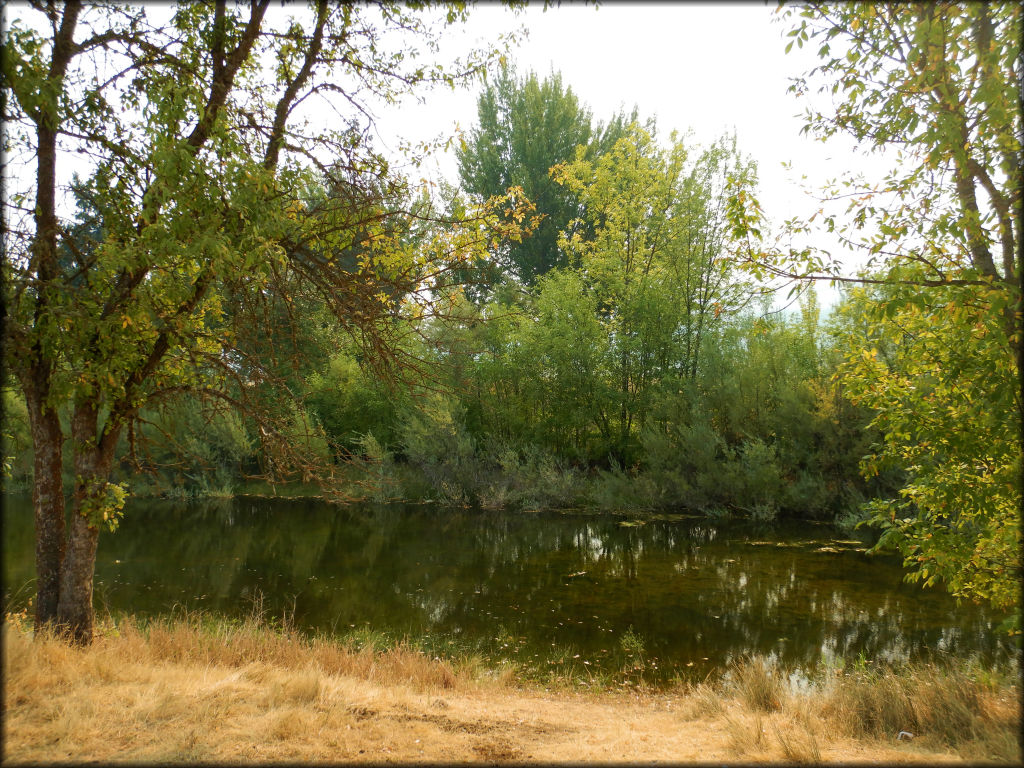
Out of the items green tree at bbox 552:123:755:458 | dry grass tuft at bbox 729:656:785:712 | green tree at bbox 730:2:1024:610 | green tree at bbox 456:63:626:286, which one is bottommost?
dry grass tuft at bbox 729:656:785:712

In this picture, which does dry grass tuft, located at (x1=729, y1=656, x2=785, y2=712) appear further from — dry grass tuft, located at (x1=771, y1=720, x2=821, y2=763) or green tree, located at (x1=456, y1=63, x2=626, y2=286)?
green tree, located at (x1=456, y1=63, x2=626, y2=286)

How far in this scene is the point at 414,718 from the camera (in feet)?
13.0

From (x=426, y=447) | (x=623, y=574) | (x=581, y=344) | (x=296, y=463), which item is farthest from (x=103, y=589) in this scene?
(x=581, y=344)

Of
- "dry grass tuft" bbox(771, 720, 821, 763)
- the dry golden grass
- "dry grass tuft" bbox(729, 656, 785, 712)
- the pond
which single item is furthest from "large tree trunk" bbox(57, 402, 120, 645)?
"dry grass tuft" bbox(729, 656, 785, 712)

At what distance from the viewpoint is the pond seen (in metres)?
7.16

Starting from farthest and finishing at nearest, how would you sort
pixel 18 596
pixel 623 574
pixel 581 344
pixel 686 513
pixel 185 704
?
pixel 581 344
pixel 686 513
pixel 623 574
pixel 18 596
pixel 185 704

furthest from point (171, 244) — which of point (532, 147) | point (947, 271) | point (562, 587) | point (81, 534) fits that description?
point (532, 147)

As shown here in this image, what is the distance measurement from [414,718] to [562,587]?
609 centimetres

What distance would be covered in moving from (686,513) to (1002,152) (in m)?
13.2

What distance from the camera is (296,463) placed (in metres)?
5.45

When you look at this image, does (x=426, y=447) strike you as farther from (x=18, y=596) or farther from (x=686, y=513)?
(x=18, y=596)

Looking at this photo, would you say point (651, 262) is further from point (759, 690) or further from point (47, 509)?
point (47, 509)

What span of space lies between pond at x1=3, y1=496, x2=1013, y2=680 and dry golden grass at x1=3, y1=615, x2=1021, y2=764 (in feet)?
6.79

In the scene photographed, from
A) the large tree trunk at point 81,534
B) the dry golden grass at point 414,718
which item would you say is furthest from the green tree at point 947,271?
the large tree trunk at point 81,534
